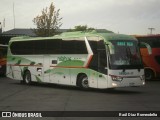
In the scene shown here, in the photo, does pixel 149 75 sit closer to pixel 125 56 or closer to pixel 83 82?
pixel 83 82

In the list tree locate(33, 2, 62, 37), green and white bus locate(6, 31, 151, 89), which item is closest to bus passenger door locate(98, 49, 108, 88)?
green and white bus locate(6, 31, 151, 89)

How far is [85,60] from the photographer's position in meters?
24.8

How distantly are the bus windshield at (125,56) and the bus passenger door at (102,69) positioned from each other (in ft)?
1.49

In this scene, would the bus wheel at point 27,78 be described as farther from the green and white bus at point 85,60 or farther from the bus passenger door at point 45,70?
the bus passenger door at point 45,70

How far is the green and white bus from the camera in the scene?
76.7 ft

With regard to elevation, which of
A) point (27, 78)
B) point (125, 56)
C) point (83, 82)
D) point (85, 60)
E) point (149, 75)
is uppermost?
point (125, 56)

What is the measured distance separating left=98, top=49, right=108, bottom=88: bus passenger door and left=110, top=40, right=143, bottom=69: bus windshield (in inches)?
17.9

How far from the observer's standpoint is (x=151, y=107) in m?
16.9

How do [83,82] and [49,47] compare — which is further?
[49,47]

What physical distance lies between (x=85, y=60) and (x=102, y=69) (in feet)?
4.85

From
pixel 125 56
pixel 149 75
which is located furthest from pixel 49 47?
pixel 149 75

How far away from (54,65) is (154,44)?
33.9 ft

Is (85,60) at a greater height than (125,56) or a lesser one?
lesser

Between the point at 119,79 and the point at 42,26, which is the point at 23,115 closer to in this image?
the point at 119,79
